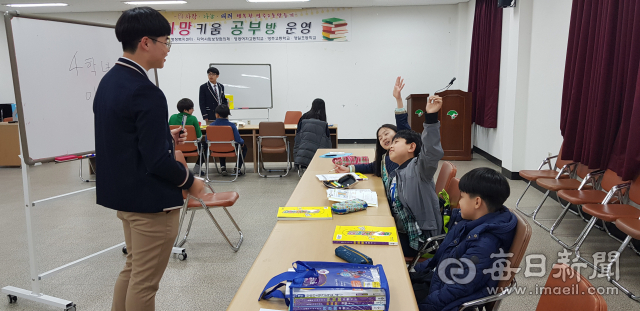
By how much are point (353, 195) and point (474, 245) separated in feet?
2.94

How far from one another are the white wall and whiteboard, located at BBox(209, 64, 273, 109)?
4.82 metres

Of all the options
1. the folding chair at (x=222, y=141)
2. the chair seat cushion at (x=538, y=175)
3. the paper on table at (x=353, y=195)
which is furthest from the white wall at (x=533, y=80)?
the folding chair at (x=222, y=141)

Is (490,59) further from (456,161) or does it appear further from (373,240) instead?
(373,240)

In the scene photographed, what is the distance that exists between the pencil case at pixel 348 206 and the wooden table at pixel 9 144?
7388mm

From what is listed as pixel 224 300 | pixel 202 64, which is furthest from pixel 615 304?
pixel 202 64

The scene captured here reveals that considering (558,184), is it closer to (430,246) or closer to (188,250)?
(430,246)

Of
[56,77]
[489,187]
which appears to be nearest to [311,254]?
[489,187]

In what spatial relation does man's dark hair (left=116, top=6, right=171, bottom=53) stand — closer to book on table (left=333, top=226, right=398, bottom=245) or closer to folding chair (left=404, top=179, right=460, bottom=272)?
book on table (left=333, top=226, right=398, bottom=245)

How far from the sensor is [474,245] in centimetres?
155

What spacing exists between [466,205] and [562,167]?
283 centimetres

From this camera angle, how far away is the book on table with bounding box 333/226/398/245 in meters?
1.65

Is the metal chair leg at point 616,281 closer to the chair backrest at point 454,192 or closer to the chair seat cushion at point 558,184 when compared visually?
the chair seat cushion at point 558,184

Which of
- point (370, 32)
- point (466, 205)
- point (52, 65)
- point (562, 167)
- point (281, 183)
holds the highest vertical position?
point (370, 32)

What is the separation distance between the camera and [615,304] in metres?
2.40
